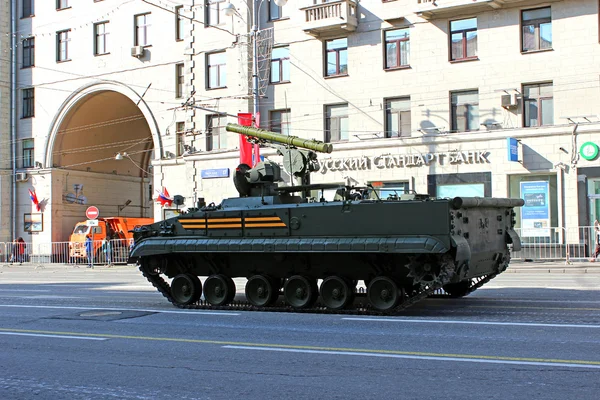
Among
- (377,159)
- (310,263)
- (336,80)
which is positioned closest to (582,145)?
(377,159)

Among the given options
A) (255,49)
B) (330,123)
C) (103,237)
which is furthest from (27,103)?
(330,123)

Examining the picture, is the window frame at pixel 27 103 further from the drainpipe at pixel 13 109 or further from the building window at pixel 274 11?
the building window at pixel 274 11

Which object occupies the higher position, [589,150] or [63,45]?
[63,45]

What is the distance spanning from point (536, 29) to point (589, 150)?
4807mm

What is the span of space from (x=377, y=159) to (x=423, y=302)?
1733 centimetres

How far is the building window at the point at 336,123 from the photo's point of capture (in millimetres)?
32031

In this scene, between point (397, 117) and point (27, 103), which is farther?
point (27, 103)

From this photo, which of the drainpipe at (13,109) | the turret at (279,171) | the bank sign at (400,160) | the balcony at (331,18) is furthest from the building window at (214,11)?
the turret at (279,171)

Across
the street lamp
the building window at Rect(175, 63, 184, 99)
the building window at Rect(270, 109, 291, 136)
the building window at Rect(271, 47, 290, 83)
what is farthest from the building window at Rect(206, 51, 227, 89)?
the building window at Rect(270, 109, 291, 136)

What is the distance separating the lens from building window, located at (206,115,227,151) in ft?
116

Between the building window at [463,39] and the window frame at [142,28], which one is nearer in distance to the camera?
the building window at [463,39]

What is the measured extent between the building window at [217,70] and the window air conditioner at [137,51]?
13.6 feet

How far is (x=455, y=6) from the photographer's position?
28.4 meters

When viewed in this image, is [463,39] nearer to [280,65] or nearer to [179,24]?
[280,65]
